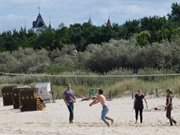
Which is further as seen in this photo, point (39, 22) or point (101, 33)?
point (39, 22)

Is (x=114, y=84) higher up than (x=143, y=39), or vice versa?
(x=143, y=39)

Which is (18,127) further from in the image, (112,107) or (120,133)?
(112,107)

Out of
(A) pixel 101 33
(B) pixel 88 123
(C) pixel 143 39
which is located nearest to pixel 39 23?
(A) pixel 101 33

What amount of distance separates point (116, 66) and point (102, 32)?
2237 centimetres

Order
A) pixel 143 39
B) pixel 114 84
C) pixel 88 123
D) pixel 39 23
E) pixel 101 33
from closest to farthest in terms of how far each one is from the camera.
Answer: pixel 88 123 < pixel 114 84 < pixel 143 39 < pixel 101 33 < pixel 39 23

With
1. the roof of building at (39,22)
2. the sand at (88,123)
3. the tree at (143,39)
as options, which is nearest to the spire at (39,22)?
the roof of building at (39,22)

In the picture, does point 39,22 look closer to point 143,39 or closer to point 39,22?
point 39,22

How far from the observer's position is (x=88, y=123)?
27.9m

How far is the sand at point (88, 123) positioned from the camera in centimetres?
2369

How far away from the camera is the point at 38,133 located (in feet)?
77.4

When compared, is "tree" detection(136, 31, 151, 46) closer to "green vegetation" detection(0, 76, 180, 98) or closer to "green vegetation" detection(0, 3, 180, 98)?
"green vegetation" detection(0, 3, 180, 98)

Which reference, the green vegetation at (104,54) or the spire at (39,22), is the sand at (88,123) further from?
the spire at (39,22)

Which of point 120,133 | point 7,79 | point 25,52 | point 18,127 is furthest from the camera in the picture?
point 25,52

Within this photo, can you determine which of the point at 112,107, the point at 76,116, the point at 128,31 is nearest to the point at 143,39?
the point at 128,31
